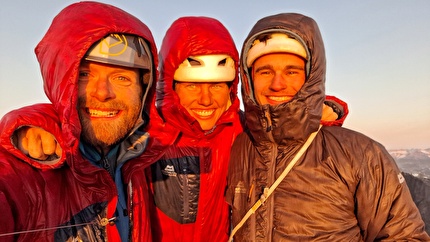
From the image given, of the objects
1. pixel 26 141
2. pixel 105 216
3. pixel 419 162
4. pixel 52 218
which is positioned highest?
pixel 26 141

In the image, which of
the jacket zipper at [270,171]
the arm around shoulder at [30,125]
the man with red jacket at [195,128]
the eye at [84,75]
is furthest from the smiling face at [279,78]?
the arm around shoulder at [30,125]

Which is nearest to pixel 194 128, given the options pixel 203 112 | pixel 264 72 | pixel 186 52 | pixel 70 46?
pixel 203 112

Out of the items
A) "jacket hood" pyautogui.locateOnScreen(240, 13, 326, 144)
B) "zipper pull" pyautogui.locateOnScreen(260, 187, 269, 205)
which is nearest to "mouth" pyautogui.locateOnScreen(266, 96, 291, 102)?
"jacket hood" pyautogui.locateOnScreen(240, 13, 326, 144)

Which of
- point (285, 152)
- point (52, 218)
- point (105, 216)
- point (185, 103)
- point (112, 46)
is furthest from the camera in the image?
point (185, 103)

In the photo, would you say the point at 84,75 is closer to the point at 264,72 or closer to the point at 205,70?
the point at 205,70

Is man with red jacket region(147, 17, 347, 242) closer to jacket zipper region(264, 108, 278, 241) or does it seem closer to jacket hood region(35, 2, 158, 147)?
jacket zipper region(264, 108, 278, 241)

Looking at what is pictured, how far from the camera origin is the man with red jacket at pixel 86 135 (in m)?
1.95

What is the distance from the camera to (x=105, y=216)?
2.41m

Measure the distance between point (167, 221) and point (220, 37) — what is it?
231cm

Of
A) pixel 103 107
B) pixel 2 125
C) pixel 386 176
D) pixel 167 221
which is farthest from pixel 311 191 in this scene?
pixel 2 125

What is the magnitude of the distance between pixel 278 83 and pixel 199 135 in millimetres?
1321

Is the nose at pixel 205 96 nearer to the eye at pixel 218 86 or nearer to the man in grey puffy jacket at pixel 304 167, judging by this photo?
the eye at pixel 218 86

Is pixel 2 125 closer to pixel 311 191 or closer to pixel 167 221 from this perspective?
pixel 167 221

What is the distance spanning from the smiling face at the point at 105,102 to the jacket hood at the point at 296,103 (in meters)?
1.15
